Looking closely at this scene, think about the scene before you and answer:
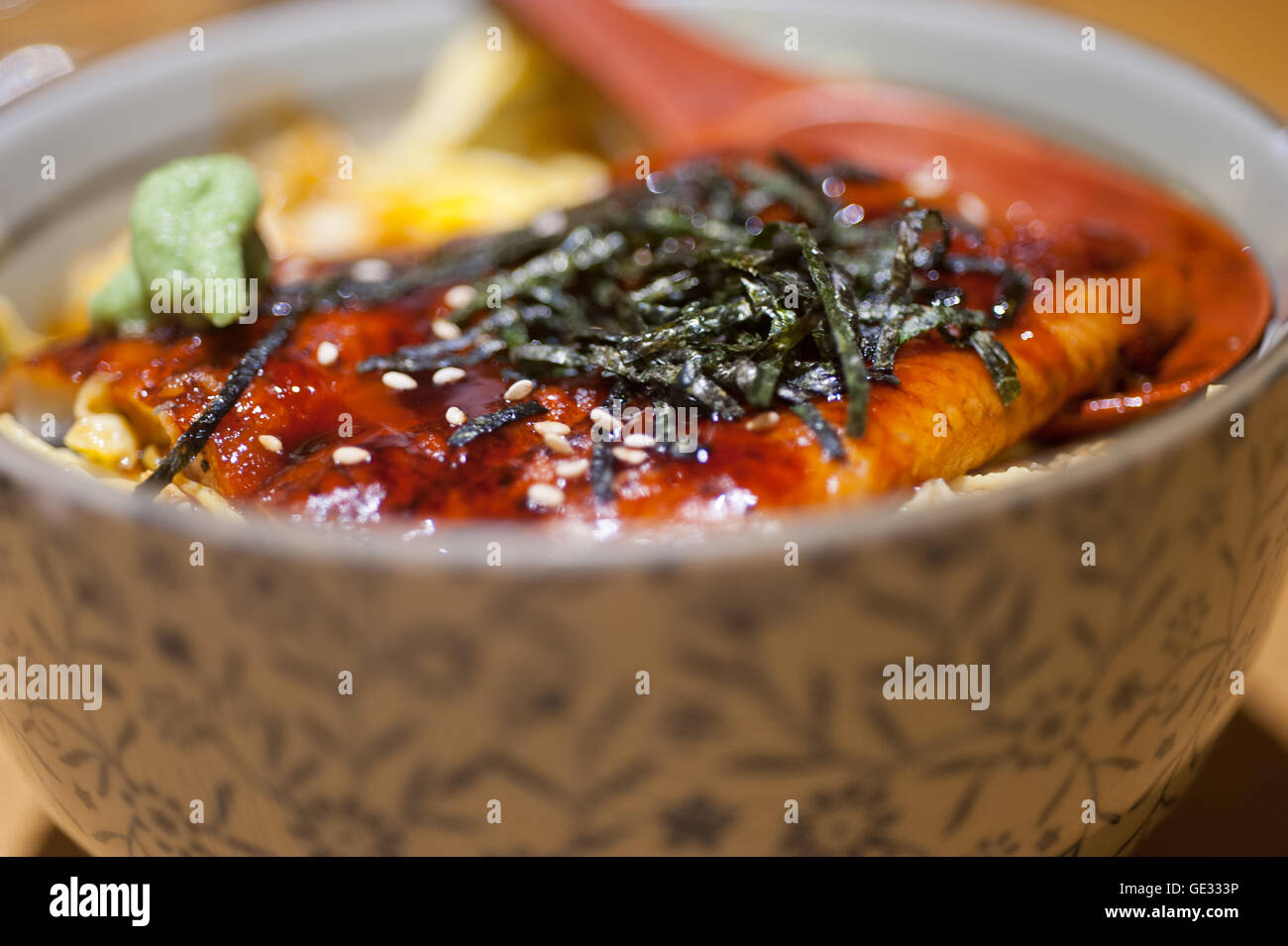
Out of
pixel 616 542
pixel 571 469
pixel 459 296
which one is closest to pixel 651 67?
pixel 459 296

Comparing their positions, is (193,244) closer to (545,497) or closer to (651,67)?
(545,497)

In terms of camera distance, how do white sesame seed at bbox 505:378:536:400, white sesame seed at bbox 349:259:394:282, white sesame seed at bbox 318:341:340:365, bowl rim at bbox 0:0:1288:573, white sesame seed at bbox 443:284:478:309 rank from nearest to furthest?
bowl rim at bbox 0:0:1288:573 < white sesame seed at bbox 505:378:536:400 < white sesame seed at bbox 318:341:340:365 < white sesame seed at bbox 443:284:478:309 < white sesame seed at bbox 349:259:394:282

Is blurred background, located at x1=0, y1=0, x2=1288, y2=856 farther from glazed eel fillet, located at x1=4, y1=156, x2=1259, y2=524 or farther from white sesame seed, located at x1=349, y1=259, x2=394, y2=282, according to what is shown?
white sesame seed, located at x1=349, y1=259, x2=394, y2=282

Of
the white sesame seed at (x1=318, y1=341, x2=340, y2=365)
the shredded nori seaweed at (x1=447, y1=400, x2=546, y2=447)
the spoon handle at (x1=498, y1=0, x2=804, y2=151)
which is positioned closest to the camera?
the shredded nori seaweed at (x1=447, y1=400, x2=546, y2=447)

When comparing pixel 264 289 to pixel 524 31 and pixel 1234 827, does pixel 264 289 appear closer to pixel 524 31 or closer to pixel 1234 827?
pixel 524 31

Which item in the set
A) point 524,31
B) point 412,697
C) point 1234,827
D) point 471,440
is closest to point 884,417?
point 471,440

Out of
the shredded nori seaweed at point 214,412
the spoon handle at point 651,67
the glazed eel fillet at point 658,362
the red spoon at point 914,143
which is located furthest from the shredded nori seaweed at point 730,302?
the spoon handle at point 651,67

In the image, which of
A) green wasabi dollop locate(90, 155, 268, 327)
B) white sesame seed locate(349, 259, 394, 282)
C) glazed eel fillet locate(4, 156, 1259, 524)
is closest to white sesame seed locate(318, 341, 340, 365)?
glazed eel fillet locate(4, 156, 1259, 524)
